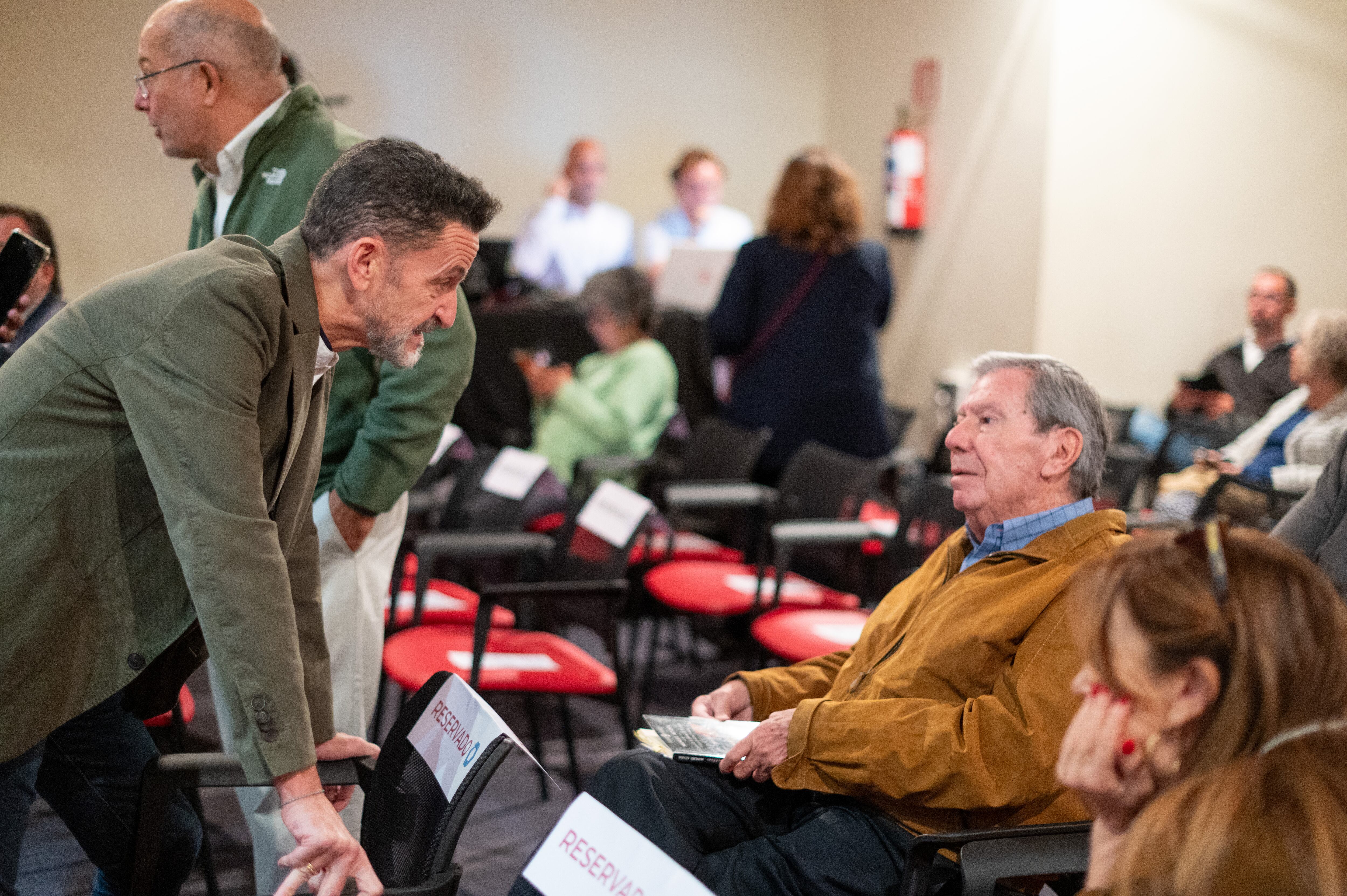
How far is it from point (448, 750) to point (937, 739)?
69 centimetres

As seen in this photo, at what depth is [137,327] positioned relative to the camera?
130cm

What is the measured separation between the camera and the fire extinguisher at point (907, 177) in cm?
696

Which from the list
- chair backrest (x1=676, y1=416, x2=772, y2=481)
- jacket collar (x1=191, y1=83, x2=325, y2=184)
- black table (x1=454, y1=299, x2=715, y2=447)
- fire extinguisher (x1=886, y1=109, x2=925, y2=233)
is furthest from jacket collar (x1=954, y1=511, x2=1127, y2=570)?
fire extinguisher (x1=886, y1=109, x2=925, y2=233)

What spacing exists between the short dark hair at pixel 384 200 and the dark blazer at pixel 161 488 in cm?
5

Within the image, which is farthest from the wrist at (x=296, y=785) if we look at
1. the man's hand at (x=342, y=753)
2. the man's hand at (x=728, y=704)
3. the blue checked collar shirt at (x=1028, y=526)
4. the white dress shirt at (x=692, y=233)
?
the white dress shirt at (x=692, y=233)

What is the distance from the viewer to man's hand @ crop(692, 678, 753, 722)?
1.96m

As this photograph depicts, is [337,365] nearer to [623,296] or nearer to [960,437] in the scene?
[960,437]

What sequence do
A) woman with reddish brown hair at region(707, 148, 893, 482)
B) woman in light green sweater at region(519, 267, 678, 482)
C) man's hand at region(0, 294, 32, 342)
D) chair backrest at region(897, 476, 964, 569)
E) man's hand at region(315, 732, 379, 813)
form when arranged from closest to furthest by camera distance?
man's hand at region(315, 732, 379, 813) < man's hand at region(0, 294, 32, 342) < chair backrest at region(897, 476, 964, 569) < woman with reddish brown hair at region(707, 148, 893, 482) < woman in light green sweater at region(519, 267, 678, 482)

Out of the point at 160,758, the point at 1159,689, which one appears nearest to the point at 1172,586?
the point at 1159,689

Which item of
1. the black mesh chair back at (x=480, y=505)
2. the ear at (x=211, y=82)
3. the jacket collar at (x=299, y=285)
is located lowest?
the black mesh chair back at (x=480, y=505)

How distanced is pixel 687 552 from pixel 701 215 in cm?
322

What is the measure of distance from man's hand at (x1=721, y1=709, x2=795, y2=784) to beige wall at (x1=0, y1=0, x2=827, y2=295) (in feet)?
19.8

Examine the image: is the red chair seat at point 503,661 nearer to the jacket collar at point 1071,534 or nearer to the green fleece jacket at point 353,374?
the green fleece jacket at point 353,374

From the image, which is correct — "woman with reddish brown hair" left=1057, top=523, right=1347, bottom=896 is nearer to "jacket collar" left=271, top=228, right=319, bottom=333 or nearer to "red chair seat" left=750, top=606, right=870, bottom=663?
"jacket collar" left=271, top=228, right=319, bottom=333
